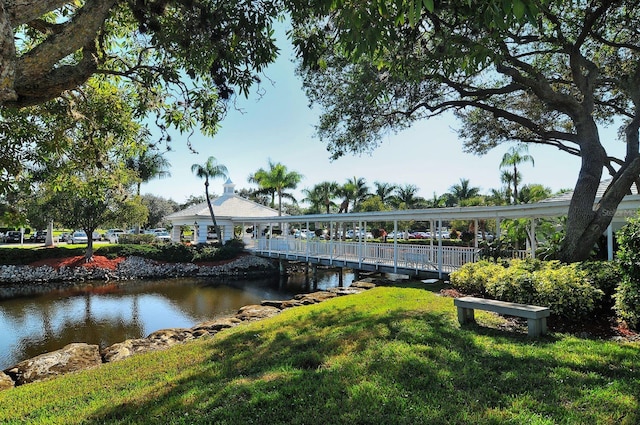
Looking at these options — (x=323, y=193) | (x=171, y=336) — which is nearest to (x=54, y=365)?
(x=171, y=336)

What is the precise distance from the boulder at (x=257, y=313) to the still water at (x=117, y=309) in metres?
3.39

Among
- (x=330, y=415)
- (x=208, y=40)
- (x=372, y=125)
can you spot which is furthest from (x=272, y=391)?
(x=372, y=125)

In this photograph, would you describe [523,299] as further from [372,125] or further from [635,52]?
[635,52]

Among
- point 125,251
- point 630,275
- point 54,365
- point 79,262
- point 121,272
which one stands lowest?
point 121,272

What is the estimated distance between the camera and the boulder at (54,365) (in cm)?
665

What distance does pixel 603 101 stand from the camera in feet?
45.0

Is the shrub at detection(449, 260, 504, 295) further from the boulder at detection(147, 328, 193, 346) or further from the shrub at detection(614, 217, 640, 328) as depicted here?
the boulder at detection(147, 328, 193, 346)

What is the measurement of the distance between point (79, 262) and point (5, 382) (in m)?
20.2

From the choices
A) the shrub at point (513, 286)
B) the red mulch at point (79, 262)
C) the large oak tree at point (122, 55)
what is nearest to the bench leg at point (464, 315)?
the shrub at point (513, 286)

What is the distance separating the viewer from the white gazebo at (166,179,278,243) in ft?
103

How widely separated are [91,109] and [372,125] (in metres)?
8.55

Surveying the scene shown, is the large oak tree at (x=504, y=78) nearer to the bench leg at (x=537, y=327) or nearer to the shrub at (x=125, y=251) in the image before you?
the bench leg at (x=537, y=327)

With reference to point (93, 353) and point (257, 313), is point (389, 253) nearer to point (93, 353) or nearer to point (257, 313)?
point (257, 313)

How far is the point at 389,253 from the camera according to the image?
16375 mm
